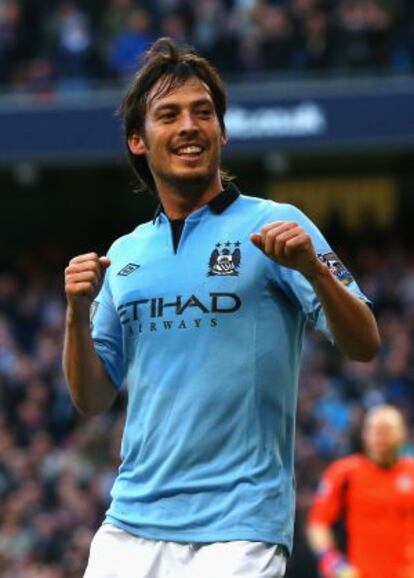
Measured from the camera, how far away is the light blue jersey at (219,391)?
4555 mm

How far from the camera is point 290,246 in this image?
167 inches

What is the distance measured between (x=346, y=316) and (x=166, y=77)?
92cm

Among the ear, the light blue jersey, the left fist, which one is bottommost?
the light blue jersey

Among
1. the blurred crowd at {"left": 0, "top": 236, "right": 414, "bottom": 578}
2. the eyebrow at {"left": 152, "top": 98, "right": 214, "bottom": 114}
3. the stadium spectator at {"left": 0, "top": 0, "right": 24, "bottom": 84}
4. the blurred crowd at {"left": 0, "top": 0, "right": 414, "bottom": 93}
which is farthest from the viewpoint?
the stadium spectator at {"left": 0, "top": 0, "right": 24, "bottom": 84}

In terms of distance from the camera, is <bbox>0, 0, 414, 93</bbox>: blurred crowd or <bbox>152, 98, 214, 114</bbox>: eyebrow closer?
<bbox>152, 98, 214, 114</bbox>: eyebrow

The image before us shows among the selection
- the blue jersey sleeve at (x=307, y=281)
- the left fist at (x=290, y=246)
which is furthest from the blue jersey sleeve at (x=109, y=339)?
the left fist at (x=290, y=246)

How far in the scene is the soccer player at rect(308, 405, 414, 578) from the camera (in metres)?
10.4

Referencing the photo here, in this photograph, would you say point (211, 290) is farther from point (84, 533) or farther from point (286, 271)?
point (84, 533)

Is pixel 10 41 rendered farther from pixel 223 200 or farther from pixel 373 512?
pixel 223 200

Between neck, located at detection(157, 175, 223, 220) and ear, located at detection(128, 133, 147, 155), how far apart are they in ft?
0.46

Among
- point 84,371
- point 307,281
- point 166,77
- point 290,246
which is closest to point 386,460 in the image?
point 84,371

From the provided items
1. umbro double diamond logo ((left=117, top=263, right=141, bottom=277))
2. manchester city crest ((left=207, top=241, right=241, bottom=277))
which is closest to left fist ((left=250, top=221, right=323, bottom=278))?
manchester city crest ((left=207, top=241, right=241, bottom=277))

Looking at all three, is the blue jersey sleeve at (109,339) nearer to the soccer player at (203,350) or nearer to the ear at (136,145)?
the soccer player at (203,350)

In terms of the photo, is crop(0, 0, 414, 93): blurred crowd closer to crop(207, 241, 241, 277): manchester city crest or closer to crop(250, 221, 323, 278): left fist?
crop(207, 241, 241, 277): manchester city crest
